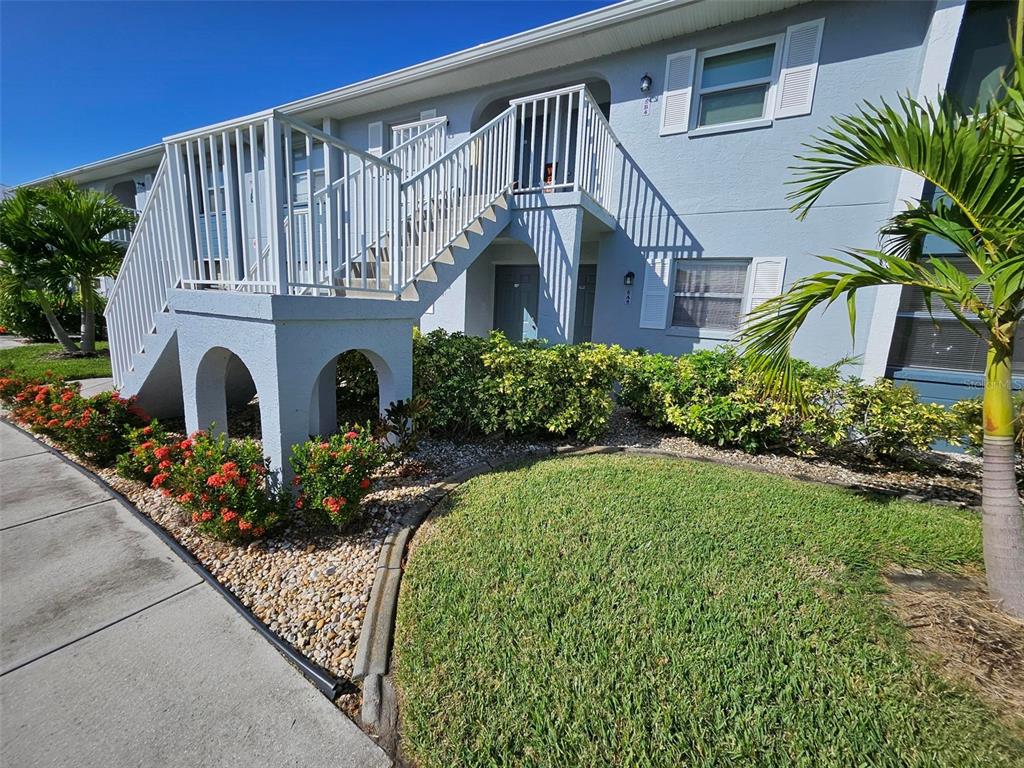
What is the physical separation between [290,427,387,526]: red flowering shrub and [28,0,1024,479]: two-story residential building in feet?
1.40

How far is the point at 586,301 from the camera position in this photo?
27.5 feet

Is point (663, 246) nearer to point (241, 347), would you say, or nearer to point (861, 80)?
point (861, 80)

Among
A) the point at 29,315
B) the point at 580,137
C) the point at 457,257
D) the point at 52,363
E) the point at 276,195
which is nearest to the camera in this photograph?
the point at 276,195

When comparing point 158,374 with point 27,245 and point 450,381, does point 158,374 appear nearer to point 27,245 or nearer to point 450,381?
point 450,381

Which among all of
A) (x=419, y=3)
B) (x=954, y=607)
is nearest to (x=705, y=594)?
(x=954, y=607)

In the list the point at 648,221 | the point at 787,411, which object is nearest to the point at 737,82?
the point at 648,221

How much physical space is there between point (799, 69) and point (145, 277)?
8.96 meters

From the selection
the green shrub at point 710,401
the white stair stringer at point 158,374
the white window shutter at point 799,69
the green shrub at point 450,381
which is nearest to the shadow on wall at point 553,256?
the green shrub at point 710,401

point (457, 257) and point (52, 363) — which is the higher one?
point (457, 257)

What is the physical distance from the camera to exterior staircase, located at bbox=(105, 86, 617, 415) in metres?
3.35

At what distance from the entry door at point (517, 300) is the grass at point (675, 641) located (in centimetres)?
584

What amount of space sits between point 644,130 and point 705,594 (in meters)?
7.24

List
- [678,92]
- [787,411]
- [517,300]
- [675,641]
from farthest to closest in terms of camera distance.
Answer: [517,300]
[678,92]
[787,411]
[675,641]

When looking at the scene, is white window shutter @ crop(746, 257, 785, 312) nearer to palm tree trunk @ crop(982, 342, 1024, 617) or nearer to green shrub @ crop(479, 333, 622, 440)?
green shrub @ crop(479, 333, 622, 440)
